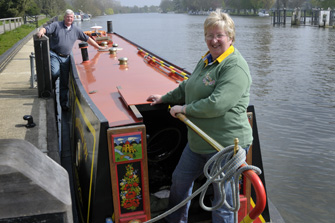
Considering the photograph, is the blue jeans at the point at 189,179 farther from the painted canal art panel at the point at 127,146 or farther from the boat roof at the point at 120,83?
the boat roof at the point at 120,83

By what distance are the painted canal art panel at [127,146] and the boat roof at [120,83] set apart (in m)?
0.12

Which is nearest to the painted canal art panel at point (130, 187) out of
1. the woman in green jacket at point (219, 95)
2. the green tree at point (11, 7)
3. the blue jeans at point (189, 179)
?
the blue jeans at point (189, 179)

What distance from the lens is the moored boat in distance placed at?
3.23m

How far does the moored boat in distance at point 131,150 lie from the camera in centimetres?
323

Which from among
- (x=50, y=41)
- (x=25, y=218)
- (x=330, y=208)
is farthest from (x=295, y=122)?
(x=25, y=218)

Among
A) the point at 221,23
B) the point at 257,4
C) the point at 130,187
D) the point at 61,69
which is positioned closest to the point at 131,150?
the point at 130,187

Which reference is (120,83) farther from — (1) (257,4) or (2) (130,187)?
(1) (257,4)

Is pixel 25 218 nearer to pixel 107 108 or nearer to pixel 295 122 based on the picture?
pixel 107 108

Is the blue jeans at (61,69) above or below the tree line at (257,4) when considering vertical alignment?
below

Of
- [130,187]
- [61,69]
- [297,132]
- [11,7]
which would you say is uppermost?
[11,7]

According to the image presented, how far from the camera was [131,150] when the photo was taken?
3232 millimetres

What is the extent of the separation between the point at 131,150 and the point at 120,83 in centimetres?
179

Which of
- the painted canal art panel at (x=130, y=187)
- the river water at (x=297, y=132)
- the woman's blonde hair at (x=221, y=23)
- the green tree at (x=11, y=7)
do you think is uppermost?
the green tree at (x=11, y=7)

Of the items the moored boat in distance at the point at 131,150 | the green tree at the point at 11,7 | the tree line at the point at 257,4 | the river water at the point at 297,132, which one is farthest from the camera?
the tree line at the point at 257,4
